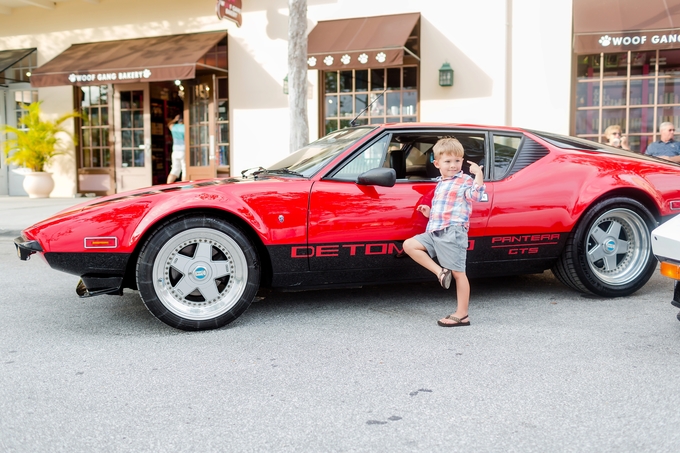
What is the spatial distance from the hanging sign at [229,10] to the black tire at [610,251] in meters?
9.04

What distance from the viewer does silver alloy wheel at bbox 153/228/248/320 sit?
3.88 m

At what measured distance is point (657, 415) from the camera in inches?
103

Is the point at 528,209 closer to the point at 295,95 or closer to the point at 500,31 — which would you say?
the point at 295,95

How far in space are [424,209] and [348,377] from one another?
152cm

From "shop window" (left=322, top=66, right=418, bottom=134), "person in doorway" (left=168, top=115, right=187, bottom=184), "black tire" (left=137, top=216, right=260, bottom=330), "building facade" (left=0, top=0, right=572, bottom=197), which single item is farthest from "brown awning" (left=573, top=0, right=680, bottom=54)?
"person in doorway" (left=168, top=115, right=187, bottom=184)

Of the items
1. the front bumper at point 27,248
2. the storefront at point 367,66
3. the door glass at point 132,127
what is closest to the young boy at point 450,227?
the front bumper at point 27,248

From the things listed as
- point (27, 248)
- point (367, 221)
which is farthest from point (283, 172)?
point (27, 248)

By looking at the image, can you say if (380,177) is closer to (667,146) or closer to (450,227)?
(450,227)

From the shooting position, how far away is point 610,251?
477cm

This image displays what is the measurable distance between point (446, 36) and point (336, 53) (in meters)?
2.18

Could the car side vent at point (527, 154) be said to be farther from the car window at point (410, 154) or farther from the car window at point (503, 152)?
the car window at point (410, 154)

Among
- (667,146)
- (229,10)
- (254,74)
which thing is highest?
(229,10)

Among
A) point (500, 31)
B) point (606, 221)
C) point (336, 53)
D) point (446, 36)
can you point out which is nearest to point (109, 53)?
point (336, 53)

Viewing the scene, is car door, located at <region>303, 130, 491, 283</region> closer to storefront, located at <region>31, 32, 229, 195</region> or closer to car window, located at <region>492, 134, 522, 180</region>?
car window, located at <region>492, 134, 522, 180</region>
